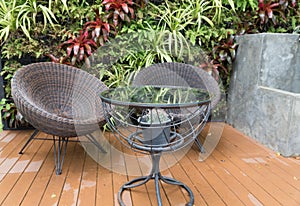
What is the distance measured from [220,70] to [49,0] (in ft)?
6.97

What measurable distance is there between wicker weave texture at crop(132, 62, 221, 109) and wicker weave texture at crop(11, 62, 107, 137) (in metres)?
0.53

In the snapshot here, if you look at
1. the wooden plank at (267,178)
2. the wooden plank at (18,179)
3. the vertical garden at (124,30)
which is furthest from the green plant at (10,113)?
the wooden plank at (267,178)

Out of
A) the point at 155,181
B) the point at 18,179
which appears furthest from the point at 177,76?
the point at 18,179

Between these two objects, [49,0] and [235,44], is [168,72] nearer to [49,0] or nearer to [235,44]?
[235,44]

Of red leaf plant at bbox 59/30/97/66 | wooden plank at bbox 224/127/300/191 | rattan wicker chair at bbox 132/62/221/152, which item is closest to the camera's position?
wooden plank at bbox 224/127/300/191

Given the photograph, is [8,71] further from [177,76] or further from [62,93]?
[177,76]

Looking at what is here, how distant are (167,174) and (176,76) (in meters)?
1.13

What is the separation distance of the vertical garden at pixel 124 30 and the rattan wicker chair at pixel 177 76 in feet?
0.66

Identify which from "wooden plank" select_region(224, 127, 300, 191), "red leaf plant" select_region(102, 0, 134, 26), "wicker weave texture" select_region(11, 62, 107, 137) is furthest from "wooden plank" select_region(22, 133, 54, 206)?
"wooden plank" select_region(224, 127, 300, 191)

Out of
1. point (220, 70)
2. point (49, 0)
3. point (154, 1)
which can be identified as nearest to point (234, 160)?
point (220, 70)

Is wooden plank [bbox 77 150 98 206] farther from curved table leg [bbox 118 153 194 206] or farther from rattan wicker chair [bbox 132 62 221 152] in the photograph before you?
rattan wicker chair [bbox 132 62 221 152]

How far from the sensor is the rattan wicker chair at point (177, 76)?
8.31 feet

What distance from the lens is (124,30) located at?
277cm

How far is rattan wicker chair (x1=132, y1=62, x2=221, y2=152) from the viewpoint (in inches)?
99.7
